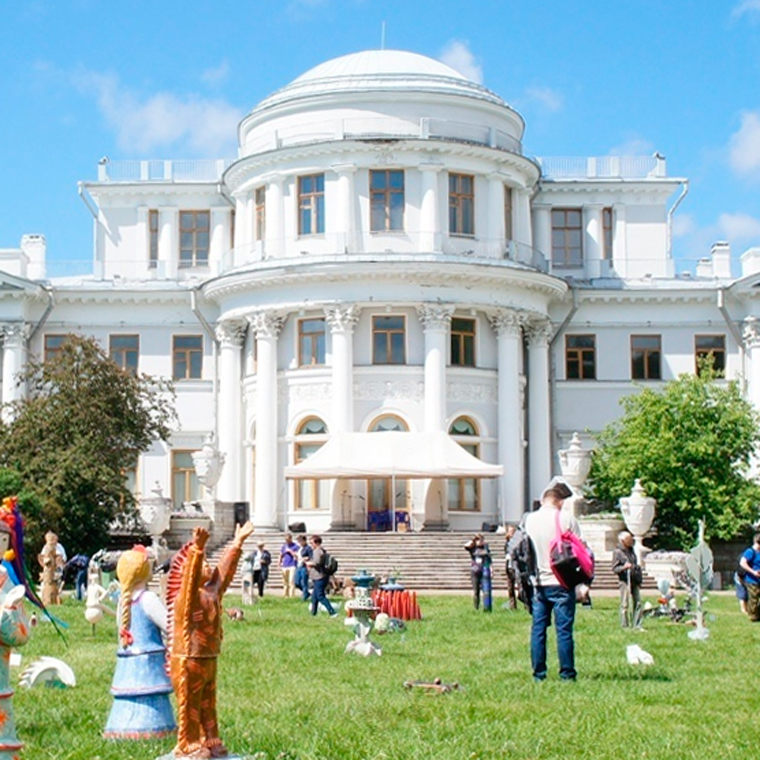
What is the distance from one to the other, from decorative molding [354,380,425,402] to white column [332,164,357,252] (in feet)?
13.6

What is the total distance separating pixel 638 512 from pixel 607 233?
1525 centimetres

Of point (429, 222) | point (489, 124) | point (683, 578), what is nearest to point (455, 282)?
point (429, 222)

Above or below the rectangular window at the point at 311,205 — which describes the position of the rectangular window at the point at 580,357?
below

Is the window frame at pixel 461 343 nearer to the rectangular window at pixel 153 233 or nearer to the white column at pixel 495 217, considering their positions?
the white column at pixel 495 217

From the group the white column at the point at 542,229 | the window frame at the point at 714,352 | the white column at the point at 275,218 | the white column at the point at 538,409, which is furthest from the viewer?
the white column at the point at 542,229

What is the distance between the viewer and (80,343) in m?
39.8

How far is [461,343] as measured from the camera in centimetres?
4331

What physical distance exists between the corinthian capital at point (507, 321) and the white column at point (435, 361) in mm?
1842

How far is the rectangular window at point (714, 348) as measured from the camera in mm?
47031

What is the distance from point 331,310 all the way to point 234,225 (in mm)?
7538

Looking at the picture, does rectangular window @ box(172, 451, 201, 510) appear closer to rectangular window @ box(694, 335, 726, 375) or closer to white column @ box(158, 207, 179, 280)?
white column @ box(158, 207, 179, 280)

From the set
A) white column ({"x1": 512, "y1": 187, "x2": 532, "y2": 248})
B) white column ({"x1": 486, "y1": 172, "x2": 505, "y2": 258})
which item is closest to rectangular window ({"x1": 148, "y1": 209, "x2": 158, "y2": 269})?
white column ({"x1": 486, "y1": 172, "x2": 505, "y2": 258})

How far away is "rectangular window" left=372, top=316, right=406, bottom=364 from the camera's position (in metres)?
42.8

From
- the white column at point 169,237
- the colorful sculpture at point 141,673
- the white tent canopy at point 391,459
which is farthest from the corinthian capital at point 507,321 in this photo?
the colorful sculpture at point 141,673
